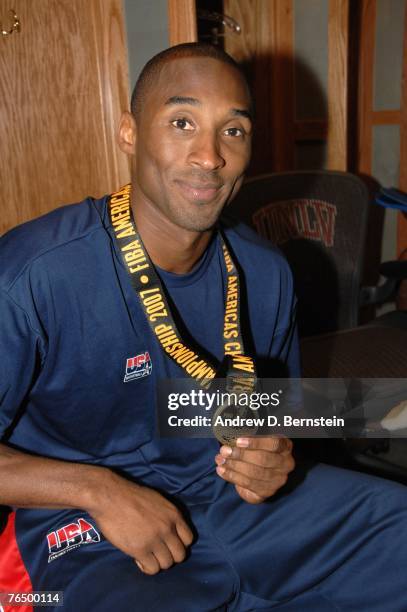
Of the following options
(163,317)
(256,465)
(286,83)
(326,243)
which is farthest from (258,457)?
(286,83)

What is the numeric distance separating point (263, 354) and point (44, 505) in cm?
51

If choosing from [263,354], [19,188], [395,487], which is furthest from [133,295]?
[19,188]

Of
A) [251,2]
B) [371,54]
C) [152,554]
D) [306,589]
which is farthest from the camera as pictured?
[371,54]

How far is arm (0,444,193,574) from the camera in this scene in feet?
3.02

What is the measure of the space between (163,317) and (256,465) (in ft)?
0.90

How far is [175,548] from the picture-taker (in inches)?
37.1

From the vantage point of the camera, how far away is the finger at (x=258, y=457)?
0.98 meters

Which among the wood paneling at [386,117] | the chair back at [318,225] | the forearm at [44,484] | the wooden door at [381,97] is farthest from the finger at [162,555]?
the wood paneling at [386,117]

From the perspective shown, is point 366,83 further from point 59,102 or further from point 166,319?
point 166,319

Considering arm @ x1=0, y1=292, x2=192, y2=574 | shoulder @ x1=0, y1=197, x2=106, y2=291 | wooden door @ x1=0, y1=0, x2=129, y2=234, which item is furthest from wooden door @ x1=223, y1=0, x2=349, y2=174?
arm @ x1=0, y1=292, x2=192, y2=574

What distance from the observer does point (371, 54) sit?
3.12 m

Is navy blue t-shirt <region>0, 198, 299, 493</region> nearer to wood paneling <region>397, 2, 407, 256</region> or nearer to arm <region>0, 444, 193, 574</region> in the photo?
arm <region>0, 444, 193, 574</region>

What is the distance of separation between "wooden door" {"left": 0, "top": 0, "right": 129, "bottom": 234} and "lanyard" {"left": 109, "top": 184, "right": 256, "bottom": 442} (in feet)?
2.94

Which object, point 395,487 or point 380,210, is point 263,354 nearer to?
point 395,487
